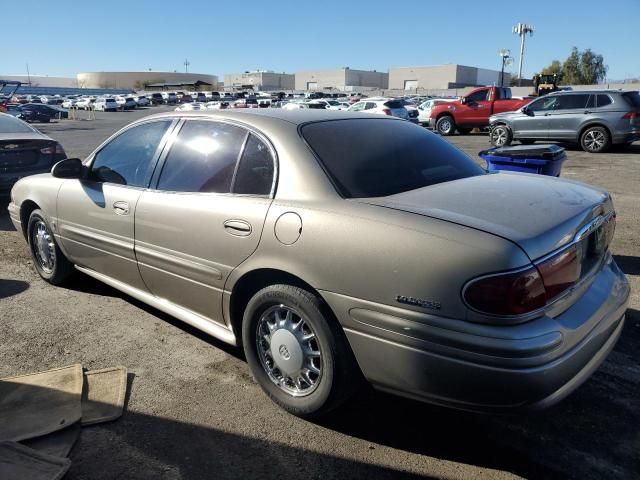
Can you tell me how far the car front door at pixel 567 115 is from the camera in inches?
554

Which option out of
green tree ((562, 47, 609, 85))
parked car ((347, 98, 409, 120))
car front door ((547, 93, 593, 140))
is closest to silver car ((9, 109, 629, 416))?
car front door ((547, 93, 593, 140))

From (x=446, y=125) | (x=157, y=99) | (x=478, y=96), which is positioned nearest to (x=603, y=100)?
(x=478, y=96)

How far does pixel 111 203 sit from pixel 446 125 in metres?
18.7

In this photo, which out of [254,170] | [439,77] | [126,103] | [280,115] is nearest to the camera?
[254,170]

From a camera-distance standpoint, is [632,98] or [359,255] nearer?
[359,255]

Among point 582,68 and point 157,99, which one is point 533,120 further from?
point 582,68

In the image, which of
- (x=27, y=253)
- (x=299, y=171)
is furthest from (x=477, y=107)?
(x=299, y=171)

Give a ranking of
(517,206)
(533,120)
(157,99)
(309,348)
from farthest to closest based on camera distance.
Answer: (157,99) < (533,120) < (309,348) < (517,206)

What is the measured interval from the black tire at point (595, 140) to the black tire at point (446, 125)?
22.4ft

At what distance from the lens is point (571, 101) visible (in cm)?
1425

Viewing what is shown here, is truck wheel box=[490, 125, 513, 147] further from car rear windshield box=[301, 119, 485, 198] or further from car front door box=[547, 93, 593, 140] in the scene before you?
car rear windshield box=[301, 119, 485, 198]

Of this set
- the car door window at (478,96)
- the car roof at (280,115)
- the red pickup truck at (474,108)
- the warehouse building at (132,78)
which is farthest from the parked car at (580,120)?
the warehouse building at (132,78)

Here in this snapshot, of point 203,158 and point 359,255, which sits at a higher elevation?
point 203,158

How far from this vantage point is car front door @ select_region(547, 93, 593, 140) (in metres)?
14.1
